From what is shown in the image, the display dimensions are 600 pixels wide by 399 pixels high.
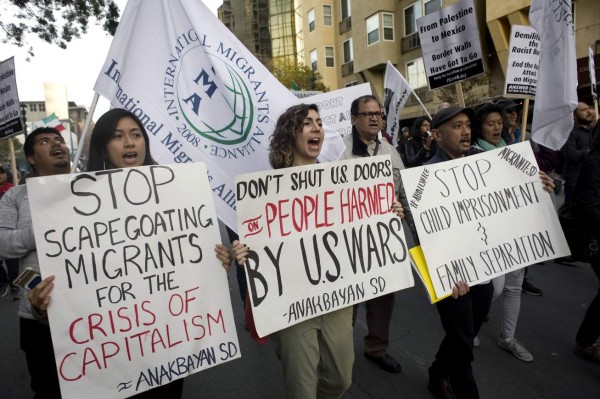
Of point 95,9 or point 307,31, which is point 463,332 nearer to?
point 95,9

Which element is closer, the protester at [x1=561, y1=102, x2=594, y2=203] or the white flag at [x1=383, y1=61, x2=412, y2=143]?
the protester at [x1=561, y1=102, x2=594, y2=203]

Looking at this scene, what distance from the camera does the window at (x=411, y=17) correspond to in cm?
2191

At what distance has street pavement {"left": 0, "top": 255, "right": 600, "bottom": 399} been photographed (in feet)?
9.75

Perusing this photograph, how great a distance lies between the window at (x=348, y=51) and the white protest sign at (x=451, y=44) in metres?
24.7

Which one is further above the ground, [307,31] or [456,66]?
[307,31]

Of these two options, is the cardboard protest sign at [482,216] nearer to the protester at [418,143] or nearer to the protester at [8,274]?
the protester at [418,143]

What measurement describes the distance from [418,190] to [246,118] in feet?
4.37

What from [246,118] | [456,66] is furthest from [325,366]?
[456,66]

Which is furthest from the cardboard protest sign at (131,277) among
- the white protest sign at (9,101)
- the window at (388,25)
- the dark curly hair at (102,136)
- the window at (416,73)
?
the window at (388,25)

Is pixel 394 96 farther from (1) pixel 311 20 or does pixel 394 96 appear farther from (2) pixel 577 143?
(1) pixel 311 20

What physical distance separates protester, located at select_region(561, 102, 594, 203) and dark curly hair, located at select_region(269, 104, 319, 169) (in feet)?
14.8

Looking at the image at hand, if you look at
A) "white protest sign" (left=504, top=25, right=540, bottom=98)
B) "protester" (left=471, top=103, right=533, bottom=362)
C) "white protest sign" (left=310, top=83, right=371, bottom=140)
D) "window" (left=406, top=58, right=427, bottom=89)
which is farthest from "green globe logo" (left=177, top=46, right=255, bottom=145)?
"window" (left=406, top=58, right=427, bottom=89)

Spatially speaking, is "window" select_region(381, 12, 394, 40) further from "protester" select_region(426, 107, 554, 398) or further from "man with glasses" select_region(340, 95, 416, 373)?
"protester" select_region(426, 107, 554, 398)

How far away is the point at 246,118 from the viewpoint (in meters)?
3.02
